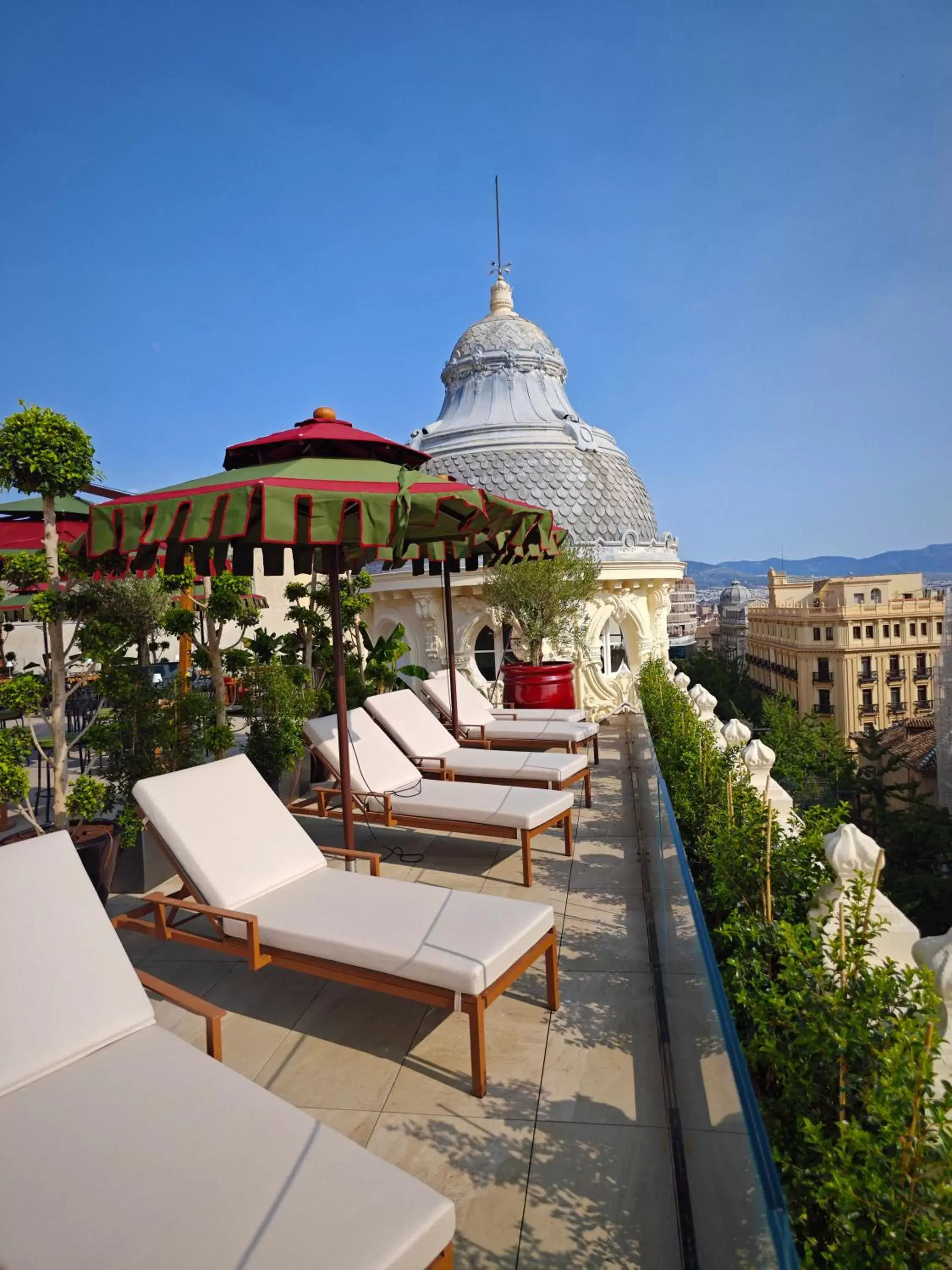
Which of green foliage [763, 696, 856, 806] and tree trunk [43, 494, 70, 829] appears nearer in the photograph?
tree trunk [43, 494, 70, 829]

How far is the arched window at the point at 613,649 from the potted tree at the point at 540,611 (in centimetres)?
253

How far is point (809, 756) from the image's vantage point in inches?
758

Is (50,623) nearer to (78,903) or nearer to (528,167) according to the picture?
(78,903)

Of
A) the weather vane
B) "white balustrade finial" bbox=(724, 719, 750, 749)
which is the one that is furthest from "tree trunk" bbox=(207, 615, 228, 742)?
the weather vane

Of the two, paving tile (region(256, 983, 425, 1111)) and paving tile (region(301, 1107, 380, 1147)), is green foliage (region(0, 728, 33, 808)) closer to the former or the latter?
paving tile (region(256, 983, 425, 1111))

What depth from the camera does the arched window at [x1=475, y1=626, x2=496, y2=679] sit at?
1423 centimetres

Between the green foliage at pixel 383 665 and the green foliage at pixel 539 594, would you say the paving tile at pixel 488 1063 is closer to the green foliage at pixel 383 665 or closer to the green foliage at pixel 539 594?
the green foliage at pixel 383 665

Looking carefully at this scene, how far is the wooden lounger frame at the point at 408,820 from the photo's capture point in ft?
15.9

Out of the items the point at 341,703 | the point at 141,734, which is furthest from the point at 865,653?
the point at 141,734

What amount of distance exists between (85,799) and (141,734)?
2.54 ft

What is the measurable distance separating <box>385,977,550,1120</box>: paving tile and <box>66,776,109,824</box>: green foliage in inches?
96.0

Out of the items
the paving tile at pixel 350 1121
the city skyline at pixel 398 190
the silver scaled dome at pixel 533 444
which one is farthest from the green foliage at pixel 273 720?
the silver scaled dome at pixel 533 444

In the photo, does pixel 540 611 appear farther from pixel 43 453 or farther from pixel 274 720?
pixel 43 453

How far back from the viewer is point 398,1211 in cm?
181
